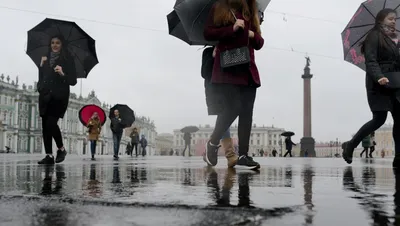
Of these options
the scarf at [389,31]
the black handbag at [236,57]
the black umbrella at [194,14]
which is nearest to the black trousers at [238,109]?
the black handbag at [236,57]

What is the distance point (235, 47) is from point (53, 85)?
8.15 ft

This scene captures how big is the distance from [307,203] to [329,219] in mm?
365

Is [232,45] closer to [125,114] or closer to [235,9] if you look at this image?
[235,9]

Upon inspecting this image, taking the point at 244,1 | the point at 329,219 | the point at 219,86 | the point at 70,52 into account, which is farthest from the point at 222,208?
the point at 70,52

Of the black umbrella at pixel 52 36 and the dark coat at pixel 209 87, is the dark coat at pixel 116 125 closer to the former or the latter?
the black umbrella at pixel 52 36

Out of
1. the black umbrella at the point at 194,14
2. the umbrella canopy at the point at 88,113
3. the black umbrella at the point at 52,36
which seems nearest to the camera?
the black umbrella at the point at 194,14

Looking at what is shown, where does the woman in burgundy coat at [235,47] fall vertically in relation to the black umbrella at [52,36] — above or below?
below

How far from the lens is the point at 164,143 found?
503 feet

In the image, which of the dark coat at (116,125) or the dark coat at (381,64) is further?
the dark coat at (116,125)

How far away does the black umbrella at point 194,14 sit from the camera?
14.9ft

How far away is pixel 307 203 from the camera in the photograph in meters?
1.79

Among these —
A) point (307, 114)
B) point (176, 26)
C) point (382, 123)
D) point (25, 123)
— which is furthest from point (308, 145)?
point (25, 123)

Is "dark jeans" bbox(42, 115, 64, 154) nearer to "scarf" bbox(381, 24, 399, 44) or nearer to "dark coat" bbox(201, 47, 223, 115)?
"dark coat" bbox(201, 47, 223, 115)

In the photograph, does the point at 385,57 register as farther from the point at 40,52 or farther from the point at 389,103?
the point at 40,52
